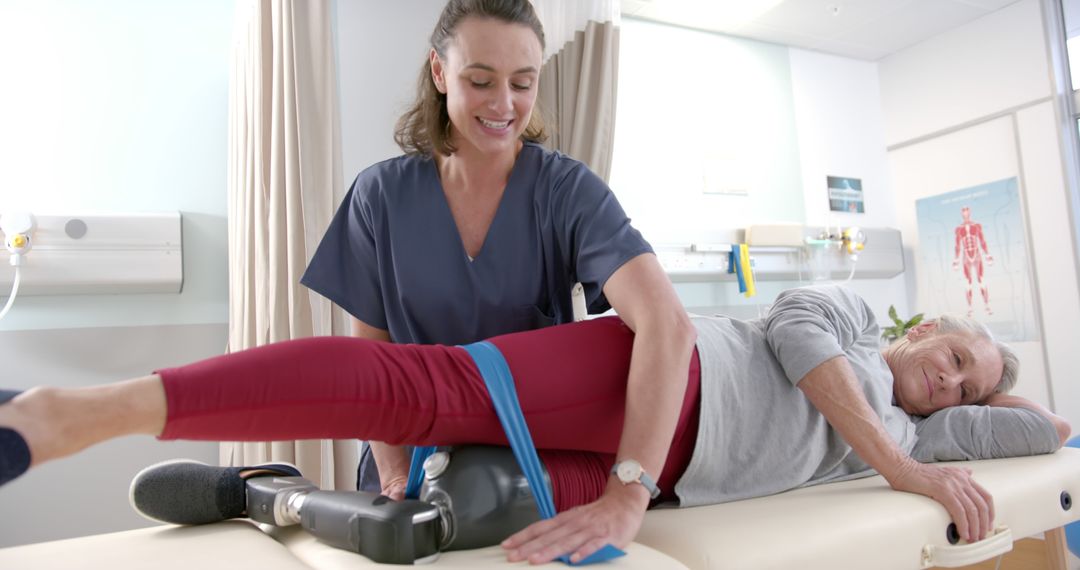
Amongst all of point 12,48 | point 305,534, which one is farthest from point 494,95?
point 12,48

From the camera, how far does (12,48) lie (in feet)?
7.54

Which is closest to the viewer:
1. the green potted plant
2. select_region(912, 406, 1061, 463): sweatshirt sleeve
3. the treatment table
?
the treatment table

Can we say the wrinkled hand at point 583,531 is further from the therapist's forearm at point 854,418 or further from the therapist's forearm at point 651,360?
the therapist's forearm at point 854,418

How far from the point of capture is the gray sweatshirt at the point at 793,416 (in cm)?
126

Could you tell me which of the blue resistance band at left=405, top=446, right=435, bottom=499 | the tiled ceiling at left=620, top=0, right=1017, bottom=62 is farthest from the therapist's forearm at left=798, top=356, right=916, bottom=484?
the tiled ceiling at left=620, top=0, right=1017, bottom=62

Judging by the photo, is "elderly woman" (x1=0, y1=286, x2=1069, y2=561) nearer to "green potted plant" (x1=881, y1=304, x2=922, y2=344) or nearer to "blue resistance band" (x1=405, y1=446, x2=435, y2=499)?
"blue resistance band" (x1=405, y1=446, x2=435, y2=499)

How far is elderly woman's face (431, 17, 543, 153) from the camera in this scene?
1.25 meters

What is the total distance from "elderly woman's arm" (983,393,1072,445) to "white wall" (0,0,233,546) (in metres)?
2.26

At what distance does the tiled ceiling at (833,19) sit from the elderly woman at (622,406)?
A: 228 cm

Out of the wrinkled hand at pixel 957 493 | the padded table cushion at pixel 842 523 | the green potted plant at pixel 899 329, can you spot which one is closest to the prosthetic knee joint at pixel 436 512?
the padded table cushion at pixel 842 523

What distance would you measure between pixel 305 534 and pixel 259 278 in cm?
109

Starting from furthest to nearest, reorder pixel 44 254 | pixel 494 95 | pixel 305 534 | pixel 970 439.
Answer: pixel 44 254, pixel 970 439, pixel 494 95, pixel 305 534

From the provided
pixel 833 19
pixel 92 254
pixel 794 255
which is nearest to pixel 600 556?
pixel 92 254

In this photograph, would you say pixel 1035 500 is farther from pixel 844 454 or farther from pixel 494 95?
pixel 494 95
